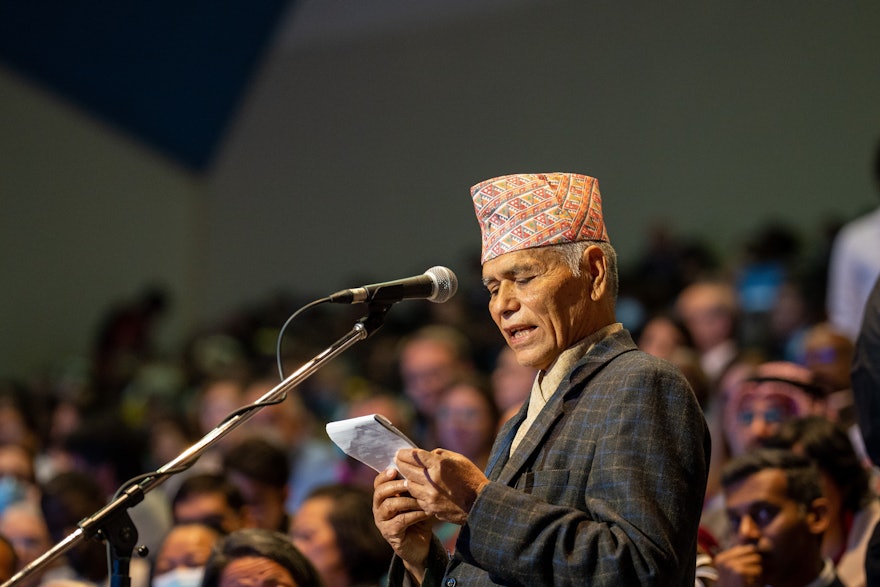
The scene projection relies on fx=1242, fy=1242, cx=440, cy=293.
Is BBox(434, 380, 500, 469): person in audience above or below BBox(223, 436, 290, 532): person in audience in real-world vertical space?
below

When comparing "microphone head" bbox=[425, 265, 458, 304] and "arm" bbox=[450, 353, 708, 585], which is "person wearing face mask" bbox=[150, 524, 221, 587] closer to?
"microphone head" bbox=[425, 265, 458, 304]

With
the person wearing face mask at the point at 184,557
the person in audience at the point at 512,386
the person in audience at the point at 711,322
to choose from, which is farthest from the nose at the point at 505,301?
the person in audience at the point at 711,322

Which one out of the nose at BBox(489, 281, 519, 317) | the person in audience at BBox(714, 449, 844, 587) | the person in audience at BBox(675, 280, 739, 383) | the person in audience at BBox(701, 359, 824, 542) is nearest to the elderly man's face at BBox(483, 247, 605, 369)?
the nose at BBox(489, 281, 519, 317)

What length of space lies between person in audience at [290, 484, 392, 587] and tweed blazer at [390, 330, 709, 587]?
117 cm

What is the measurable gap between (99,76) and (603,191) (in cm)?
420

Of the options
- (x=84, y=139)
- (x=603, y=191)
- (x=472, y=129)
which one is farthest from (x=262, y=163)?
(x=603, y=191)

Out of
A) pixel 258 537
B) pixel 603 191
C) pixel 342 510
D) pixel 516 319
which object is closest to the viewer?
pixel 516 319

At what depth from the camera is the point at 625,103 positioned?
8.95m

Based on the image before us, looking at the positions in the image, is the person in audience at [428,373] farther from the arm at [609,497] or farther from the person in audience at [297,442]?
the arm at [609,497]

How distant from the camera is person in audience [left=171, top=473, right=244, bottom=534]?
3500mm

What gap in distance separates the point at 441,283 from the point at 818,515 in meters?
1.21

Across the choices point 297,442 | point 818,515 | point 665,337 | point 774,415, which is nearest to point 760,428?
point 774,415

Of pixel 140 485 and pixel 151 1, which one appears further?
pixel 151 1

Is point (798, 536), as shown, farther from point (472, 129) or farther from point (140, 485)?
point (472, 129)
